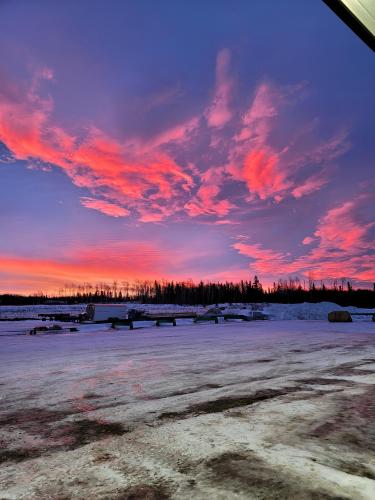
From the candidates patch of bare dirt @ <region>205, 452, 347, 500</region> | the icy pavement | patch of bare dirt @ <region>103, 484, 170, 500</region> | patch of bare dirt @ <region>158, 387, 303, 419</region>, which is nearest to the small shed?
the icy pavement

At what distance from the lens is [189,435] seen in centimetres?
312

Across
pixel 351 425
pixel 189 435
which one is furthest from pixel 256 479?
pixel 351 425

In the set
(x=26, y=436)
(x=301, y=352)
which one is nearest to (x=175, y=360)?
(x=301, y=352)

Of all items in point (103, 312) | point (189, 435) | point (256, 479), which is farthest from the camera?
point (103, 312)

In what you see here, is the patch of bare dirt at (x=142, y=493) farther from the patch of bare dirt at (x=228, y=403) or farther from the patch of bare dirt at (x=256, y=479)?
the patch of bare dirt at (x=228, y=403)

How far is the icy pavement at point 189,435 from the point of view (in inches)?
86.3

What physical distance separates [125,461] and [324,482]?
1.39m

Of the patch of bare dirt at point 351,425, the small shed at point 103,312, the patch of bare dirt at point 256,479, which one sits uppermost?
the small shed at point 103,312

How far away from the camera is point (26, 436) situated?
3.24 metres

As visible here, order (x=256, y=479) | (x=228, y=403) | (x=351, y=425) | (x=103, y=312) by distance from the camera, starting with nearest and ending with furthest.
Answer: (x=256, y=479) < (x=351, y=425) < (x=228, y=403) < (x=103, y=312)

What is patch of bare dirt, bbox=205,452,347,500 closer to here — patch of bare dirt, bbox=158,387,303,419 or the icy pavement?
the icy pavement

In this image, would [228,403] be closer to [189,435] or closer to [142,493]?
[189,435]

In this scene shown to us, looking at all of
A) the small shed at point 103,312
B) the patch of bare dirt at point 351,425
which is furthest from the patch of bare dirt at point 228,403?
the small shed at point 103,312

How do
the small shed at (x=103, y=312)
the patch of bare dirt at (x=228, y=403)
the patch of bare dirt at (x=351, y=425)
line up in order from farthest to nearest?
the small shed at (x=103, y=312) → the patch of bare dirt at (x=228, y=403) → the patch of bare dirt at (x=351, y=425)
